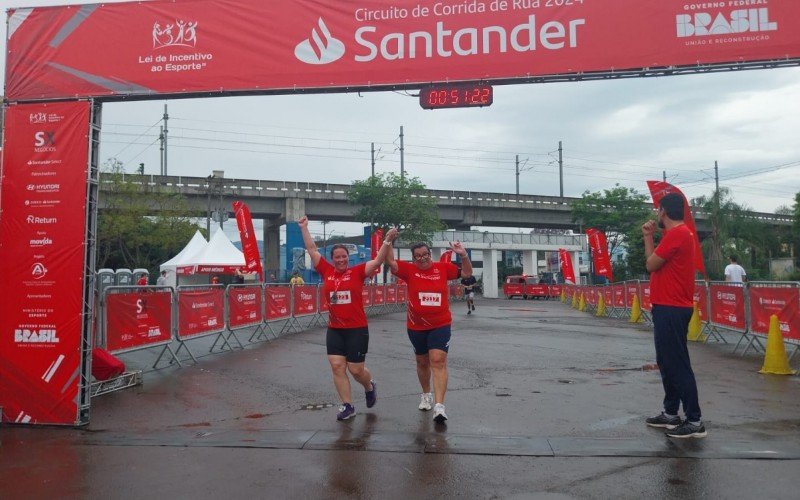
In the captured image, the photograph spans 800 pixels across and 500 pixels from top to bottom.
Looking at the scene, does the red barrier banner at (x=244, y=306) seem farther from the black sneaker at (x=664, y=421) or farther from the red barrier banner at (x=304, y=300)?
the black sneaker at (x=664, y=421)

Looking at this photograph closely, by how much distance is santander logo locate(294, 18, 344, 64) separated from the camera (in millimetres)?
7625

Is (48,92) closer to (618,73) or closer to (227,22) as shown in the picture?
(227,22)

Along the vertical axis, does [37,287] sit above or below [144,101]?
below

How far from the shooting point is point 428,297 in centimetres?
635

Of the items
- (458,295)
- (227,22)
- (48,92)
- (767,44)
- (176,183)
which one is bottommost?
(458,295)

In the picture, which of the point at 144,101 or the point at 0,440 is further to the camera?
the point at 144,101

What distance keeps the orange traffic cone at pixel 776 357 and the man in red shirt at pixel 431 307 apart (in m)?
5.59

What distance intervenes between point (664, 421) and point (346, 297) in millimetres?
3338

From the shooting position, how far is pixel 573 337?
599 inches

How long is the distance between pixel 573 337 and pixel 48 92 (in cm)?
1231

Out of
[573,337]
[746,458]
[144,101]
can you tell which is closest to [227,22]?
[144,101]

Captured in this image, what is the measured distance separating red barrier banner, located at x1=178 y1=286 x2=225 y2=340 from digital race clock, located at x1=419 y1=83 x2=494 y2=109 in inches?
238

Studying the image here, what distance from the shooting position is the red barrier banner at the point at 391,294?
2947 centimetres

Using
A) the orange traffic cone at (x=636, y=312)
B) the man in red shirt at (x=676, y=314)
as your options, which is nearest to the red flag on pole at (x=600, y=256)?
the orange traffic cone at (x=636, y=312)
